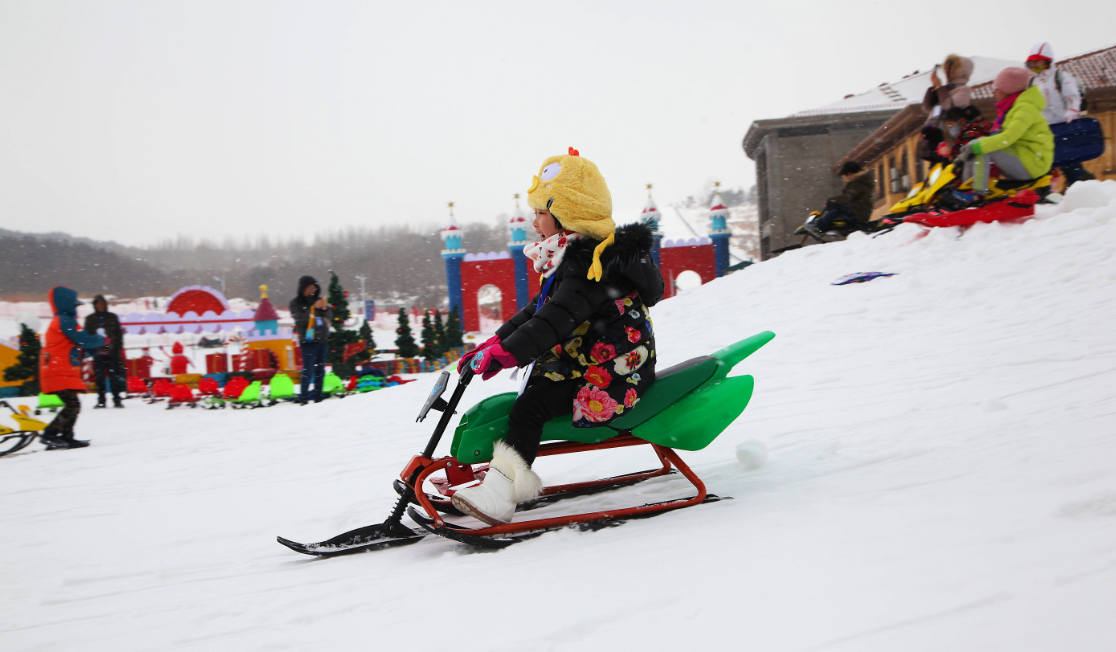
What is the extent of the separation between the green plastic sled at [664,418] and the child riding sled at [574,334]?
0.23 ft

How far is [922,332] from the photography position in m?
5.14

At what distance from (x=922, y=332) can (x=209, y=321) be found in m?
18.6

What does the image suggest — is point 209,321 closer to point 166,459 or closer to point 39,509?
point 166,459

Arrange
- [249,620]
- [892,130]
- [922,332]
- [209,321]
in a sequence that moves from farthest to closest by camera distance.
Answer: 1. [209,321]
2. [892,130]
3. [922,332]
4. [249,620]

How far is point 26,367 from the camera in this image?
12.5m

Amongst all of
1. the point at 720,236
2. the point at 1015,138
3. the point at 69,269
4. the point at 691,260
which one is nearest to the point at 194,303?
the point at 69,269

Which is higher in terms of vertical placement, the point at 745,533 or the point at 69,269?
the point at 69,269

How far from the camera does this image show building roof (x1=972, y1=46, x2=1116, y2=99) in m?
15.2

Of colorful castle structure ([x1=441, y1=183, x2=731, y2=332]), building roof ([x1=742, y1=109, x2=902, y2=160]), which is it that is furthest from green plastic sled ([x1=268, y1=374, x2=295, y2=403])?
building roof ([x1=742, y1=109, x2=902, y2=160])

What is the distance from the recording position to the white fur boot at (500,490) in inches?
93.1

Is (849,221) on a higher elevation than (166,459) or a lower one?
higher

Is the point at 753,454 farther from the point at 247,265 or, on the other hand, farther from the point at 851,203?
the point at 247,265

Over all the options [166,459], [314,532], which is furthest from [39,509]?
[314,532]

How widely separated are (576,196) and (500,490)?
1.25 meters
